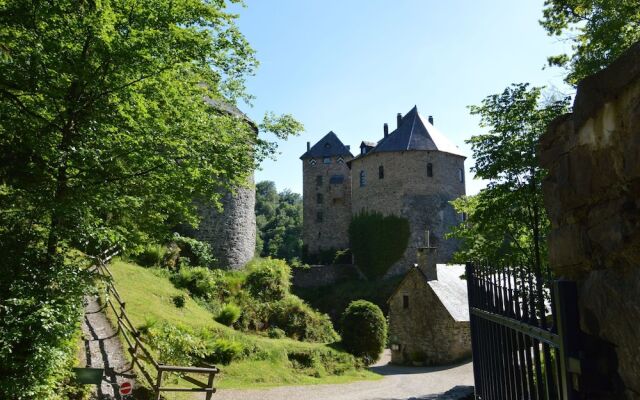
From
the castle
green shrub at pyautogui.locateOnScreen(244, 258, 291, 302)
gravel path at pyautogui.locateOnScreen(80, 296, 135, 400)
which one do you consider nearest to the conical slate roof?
the castle

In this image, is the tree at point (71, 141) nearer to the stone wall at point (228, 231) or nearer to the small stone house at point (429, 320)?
the stone wall at point (228, 231)

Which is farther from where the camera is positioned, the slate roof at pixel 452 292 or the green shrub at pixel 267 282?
the slate roof at pixel 452 292

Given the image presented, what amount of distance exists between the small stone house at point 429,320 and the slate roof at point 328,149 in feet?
95.7

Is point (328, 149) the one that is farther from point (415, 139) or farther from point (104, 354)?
point (104, 354)

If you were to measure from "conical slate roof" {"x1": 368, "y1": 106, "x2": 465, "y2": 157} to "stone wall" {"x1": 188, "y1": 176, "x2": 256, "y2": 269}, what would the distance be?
17.8 meters

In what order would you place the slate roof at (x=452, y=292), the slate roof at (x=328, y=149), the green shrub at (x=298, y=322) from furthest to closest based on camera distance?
the slate roof at (x=328, y=149) → the slate roof at (x=452, y=292) → the green shrub at (x=298, y=322)

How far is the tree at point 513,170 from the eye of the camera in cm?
1221

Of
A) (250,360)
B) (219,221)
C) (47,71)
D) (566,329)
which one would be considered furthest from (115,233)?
(219,221)

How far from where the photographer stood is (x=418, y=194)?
4034 cm

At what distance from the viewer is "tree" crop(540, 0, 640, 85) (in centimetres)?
1141

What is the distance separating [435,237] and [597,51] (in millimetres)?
28337

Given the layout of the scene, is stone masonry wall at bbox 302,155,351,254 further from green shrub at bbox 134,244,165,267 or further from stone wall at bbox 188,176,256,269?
green shrub at bbox 134,244,165,267

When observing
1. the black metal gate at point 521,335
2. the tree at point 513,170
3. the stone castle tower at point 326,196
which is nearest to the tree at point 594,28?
the tree at point 513,170

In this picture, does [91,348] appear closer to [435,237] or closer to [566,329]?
[566,329]
